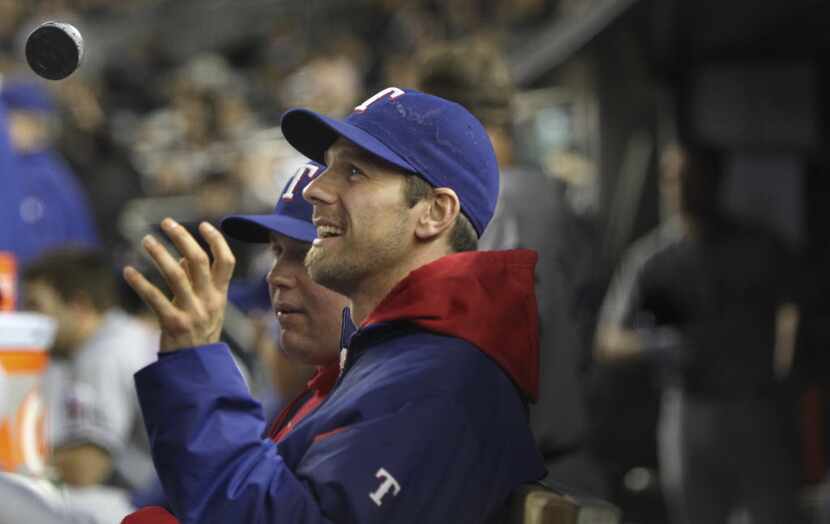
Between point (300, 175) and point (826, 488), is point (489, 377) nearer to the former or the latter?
point (300, 175)

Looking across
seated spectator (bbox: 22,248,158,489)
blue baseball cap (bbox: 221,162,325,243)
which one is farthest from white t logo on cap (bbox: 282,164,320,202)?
seated spectator (bbox: 22,248,158,489)

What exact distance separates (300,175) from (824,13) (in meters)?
3.77

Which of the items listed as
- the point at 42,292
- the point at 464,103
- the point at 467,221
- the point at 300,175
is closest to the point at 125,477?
the point at 42,292

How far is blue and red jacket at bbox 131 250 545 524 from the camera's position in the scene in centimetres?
261

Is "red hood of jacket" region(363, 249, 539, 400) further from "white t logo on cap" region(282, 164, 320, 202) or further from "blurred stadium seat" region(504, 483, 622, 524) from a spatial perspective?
"white t logo on cap" region(282, 164, 320, 202)

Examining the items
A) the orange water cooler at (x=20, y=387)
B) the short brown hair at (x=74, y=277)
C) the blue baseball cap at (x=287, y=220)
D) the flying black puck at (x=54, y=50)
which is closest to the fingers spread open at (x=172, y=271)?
the flying black puck at (x=54, y=50)

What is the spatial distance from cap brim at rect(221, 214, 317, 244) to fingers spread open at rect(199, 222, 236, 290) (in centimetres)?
64

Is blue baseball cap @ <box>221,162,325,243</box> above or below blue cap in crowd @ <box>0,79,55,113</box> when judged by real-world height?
above

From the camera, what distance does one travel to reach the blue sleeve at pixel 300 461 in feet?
8.52

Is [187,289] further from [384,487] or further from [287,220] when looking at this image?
[287,220]

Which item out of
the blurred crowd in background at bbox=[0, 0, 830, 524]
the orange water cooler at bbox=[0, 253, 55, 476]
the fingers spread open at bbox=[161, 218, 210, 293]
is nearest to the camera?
the fingers spread open at bbox=[161, 218, 210, 293]

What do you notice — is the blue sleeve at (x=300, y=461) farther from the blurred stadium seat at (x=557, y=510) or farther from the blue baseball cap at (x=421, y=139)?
the blue baseball cap at (x=421, y=139)

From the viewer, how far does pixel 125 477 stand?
231 inches

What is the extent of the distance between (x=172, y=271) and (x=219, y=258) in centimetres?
11
